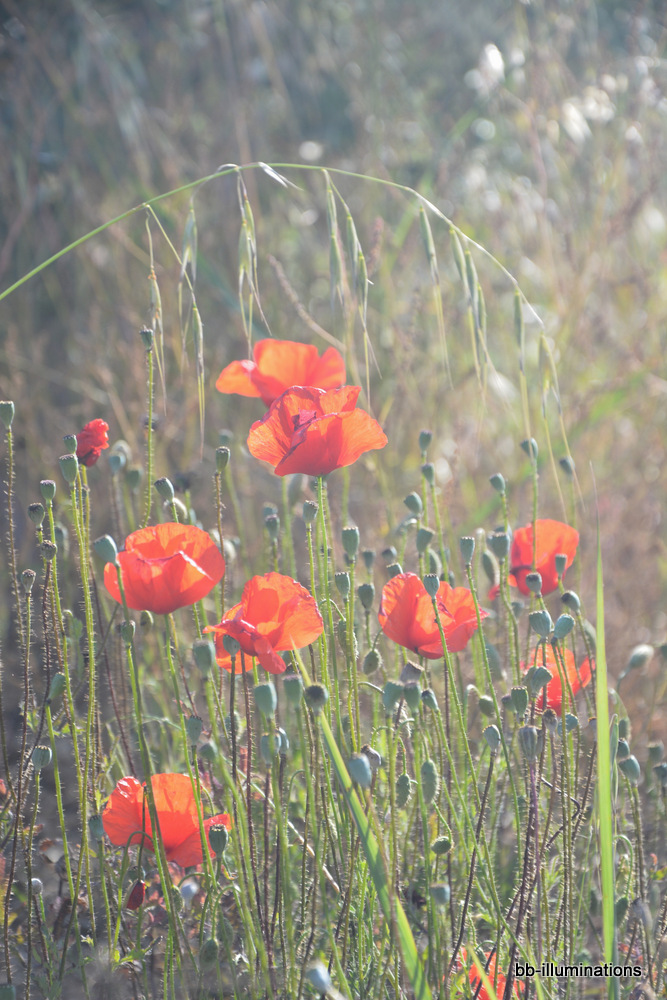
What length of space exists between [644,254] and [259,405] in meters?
1.45

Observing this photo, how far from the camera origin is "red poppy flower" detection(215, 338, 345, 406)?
1379mm

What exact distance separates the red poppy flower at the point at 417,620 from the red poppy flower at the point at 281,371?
1.34 ft

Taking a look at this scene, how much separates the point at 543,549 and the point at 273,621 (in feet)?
1.76

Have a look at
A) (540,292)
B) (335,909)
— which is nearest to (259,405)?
(540,292)

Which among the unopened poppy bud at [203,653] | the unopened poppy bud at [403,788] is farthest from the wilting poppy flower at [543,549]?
the unopened poppy bud at [203,653]

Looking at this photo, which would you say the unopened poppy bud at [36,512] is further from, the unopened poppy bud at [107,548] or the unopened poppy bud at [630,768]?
the unopened poppy bud at [630,768]

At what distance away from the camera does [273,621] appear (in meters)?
0.98

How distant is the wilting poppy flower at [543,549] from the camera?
1339 millimetres

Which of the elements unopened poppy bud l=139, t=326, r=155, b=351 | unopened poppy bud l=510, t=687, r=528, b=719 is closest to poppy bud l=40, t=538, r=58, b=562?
unopened poppy bud l=139, t=326, r=155, b=351

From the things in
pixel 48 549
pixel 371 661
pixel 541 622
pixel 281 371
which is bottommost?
pixel 371 661

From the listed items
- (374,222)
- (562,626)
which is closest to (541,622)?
(562,626)

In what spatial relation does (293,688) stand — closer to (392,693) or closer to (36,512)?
(392,693)

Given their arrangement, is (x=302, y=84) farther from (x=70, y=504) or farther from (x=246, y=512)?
(x=70, y=504)

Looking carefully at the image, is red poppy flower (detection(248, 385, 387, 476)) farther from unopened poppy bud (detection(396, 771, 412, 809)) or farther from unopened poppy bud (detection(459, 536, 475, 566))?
unopened poppy bud (detection(396, 771, 412, 809))
